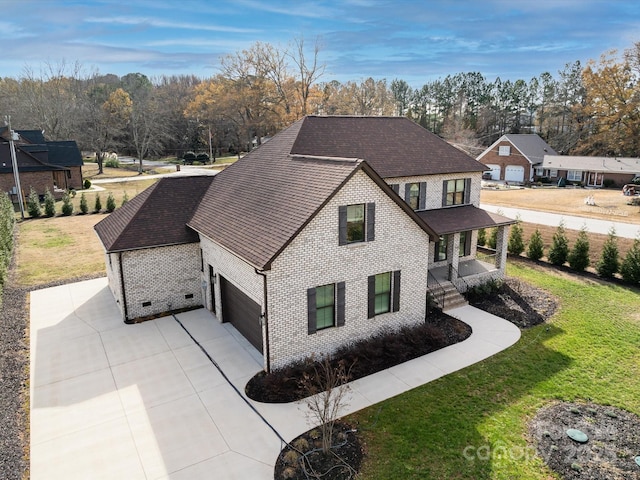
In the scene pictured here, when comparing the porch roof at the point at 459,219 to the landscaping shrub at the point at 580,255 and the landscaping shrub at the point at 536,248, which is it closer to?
the landscaping shrub at the point at 580,255

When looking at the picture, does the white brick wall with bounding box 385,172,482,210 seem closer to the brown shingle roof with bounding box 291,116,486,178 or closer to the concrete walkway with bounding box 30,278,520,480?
the brown shingle roof with bounding box 291,116,486,178

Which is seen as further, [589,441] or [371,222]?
[371,222]

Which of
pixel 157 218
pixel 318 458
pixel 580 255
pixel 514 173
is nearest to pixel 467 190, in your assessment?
pixel 580 255

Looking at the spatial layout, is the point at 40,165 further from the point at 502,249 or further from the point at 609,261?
the point at 609,261

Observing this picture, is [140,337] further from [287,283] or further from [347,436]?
[347,436]

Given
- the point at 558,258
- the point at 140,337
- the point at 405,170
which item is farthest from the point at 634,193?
the point at 140,337
